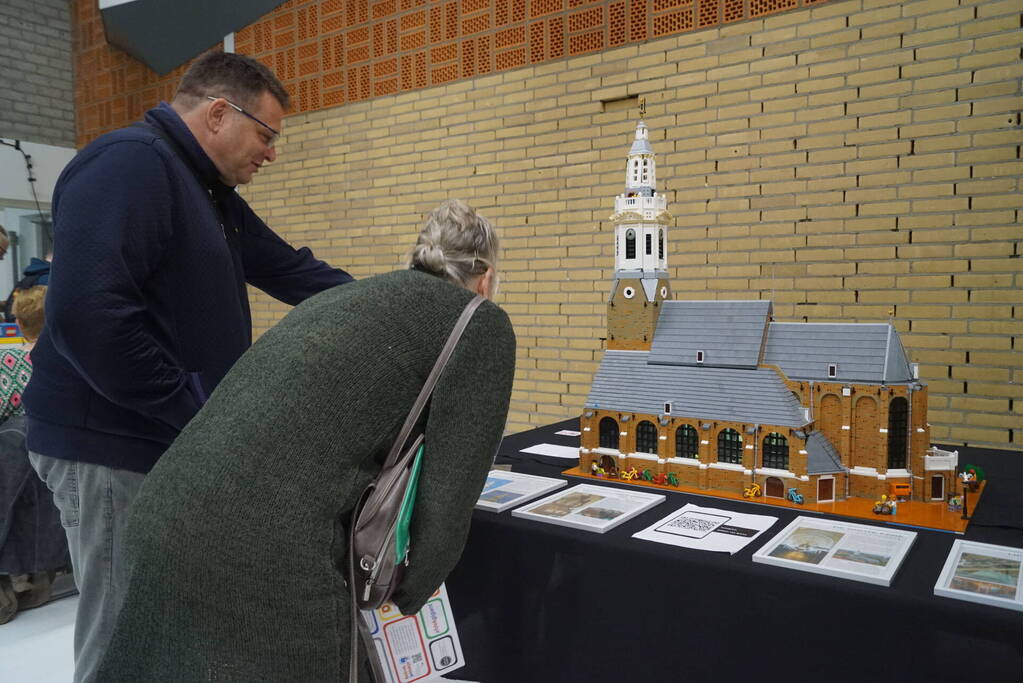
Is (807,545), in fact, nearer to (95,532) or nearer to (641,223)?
(641,223)

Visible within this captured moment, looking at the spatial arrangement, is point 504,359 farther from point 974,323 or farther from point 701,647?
point 974,323

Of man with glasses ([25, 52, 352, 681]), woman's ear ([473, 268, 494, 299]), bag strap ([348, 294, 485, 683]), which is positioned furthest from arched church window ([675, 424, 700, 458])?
man with glasses ([25, 52, 352, 681])

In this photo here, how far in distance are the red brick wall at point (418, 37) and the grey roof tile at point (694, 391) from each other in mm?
2547

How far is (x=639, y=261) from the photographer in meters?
2.47

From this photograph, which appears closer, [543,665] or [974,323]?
[543,665]

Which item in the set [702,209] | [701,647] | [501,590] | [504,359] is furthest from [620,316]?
[702,209]

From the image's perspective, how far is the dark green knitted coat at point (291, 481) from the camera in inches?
41.5

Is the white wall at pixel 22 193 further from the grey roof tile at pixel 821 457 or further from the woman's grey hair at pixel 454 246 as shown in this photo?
the grey roof tile at pixel 821 457

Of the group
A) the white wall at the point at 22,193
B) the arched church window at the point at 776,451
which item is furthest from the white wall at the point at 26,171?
the arched church window at the point at 776,451

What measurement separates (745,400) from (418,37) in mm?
4194

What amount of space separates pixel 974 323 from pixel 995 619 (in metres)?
2.58

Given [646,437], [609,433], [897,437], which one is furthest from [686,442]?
[897,437]

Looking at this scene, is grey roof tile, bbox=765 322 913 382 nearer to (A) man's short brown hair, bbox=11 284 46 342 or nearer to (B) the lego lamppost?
(B) the lego lamppost

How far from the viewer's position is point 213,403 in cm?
114
